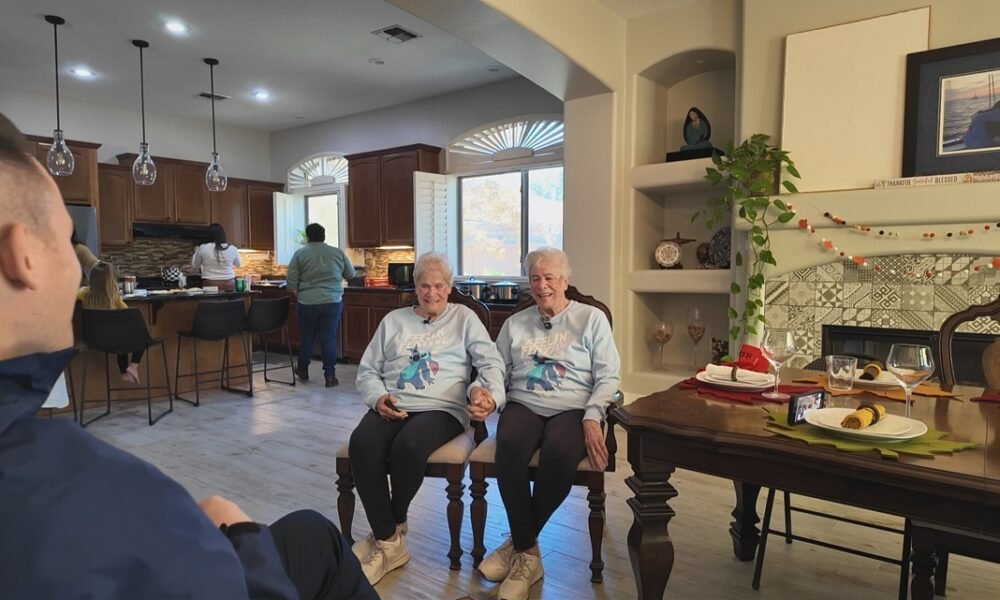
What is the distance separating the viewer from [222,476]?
10.3 ft

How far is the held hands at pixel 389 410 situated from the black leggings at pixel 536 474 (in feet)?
1.31

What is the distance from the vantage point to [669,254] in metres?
4.40

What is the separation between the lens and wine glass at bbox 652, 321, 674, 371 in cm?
443

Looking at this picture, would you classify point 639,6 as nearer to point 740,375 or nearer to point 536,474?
point 740,375

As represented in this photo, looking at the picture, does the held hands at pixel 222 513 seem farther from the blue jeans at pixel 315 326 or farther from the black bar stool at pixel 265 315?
the blue jeans at pixel 315 326

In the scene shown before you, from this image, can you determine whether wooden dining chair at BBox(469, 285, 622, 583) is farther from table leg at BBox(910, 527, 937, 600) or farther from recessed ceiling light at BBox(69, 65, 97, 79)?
recessed ceiling light at BBox(69, 65, 97, 79)

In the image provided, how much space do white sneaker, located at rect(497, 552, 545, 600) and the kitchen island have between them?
3.59m

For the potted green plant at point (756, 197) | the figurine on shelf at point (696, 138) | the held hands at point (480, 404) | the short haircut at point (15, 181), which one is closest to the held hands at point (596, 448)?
the held hands at point (480, 404)

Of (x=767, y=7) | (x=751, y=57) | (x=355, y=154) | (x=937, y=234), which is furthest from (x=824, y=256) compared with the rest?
(x=355, y=154)

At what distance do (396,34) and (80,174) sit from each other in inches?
153

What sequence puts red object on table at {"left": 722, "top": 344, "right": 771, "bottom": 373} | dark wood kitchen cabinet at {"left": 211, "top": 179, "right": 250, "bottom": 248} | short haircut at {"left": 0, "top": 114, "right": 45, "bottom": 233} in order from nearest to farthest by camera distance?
short haircut at {"left": 0, "top": 114, "right": 45, "bottom": 233}, red object on table at {"left": 722, "top": 344, "right": 771, "bottom": 373}, dark wood kitchen cabinet at {"left": 211, "top": 179, "right": 250, "bottom": 248}

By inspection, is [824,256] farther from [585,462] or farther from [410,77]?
[410,77]

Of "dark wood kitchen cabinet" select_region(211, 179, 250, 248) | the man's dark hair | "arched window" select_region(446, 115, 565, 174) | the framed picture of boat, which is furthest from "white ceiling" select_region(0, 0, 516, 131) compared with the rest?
the framed picture of boat

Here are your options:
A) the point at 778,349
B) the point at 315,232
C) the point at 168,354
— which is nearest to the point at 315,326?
the point at 315,232
